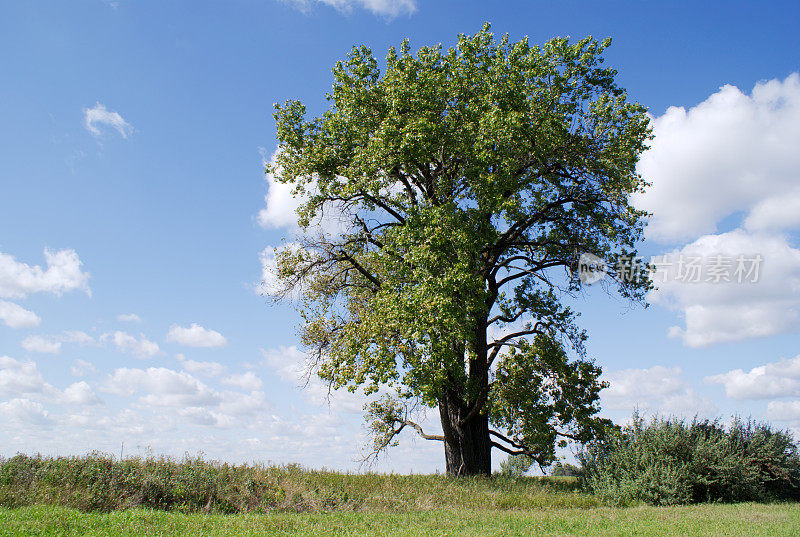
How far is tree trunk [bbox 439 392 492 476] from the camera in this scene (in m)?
21.2

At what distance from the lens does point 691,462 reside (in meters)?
19.0

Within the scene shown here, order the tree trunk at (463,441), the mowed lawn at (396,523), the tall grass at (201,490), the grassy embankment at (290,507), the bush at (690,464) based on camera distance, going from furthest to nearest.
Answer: the tree trunk at (463,441) < the bush at (690,464) < the tall grass at (201,490) < the grassy embankment at (290,507) < the mowed lawn at (396,523)

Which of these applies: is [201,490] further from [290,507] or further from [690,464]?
[690,464]

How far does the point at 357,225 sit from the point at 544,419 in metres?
10.6

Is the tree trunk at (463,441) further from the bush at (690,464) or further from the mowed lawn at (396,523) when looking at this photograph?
the mowed lawn at (396,523)

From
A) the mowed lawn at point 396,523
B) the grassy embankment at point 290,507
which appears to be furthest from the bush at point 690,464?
the mowed lawn at point 396,523

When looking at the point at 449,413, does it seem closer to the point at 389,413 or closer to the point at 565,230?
the point at 389,413

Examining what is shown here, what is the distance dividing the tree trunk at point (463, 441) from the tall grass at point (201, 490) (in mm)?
4165

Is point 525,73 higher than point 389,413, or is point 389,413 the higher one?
point 525,73

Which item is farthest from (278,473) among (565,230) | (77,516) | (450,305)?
(565,230)

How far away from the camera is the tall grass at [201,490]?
1441cm

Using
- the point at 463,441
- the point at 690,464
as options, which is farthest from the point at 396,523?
the point at 690,464

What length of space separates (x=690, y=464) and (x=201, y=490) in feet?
51.2

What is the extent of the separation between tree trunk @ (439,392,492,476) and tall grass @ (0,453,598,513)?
4165 mm
